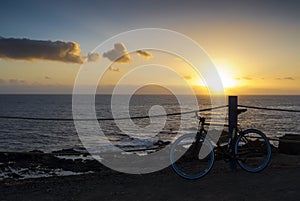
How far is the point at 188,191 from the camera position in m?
5.77

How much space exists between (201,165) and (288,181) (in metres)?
2.36

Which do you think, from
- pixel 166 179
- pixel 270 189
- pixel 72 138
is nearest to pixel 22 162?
pixel 72 138

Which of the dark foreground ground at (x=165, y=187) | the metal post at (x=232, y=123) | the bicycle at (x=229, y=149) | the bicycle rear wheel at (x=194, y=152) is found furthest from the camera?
the metal post at (x=232, y=123)

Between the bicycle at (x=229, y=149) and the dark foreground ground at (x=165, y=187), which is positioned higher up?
the bicycle at (x=229, y=149)

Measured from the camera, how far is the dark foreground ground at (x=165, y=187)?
550 centimetres

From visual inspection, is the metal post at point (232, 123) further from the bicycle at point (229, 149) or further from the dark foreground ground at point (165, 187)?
the dark foreground ground at point (165, 187)

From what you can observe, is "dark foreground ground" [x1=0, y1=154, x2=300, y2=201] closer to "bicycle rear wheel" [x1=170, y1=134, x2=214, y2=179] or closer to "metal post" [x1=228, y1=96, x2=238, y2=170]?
"bicycle rear wheel" [x1=170, y1=134, x2=214, y2=179]

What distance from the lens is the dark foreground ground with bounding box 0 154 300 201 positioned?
5.50 m

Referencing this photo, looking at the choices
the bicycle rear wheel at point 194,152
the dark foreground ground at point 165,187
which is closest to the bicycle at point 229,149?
the bicycle rear wheel at point 194,152

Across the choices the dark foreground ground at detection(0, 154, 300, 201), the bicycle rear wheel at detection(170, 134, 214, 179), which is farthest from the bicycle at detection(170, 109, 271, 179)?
the dark foreground ground at detection(0, 154, 300, 201)

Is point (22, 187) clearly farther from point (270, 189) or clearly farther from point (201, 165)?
point (270, 189)

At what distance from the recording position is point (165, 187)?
19.8 ft

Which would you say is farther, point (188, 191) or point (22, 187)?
point (22, 187)

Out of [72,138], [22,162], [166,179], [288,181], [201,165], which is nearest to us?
[288,181]
